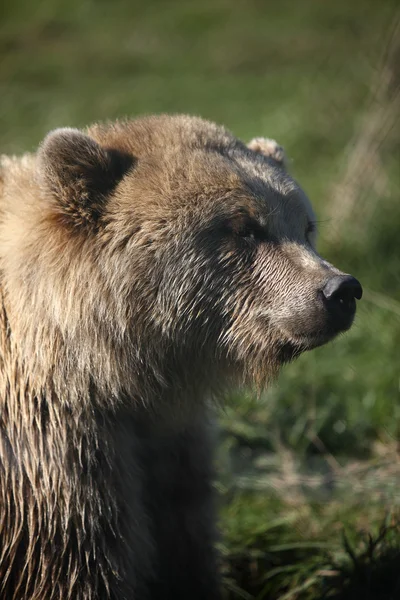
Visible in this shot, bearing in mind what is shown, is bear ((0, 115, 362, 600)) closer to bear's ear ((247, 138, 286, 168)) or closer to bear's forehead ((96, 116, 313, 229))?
bear's forehead ((96, 116, 313, 229))

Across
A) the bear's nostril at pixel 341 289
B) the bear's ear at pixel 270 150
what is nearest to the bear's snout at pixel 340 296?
the bear's nostril at pixel 341 289

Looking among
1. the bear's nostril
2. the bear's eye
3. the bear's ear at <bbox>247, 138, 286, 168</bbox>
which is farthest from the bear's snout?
the bear's ear at <bbox>247, 138, 286, 168</bbox>

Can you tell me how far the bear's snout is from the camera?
326 centimetres

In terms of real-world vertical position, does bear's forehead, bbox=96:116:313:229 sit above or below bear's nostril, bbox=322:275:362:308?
above

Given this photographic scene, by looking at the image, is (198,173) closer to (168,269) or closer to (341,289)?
(168,269)

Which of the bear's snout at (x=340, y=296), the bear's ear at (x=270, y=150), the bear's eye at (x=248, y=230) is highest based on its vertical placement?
the bear's ear at (x=270, y=150)

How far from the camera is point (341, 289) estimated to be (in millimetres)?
3260

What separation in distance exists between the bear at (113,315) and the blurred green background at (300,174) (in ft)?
2.37

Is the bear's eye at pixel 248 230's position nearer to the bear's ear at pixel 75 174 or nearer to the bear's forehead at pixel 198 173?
the bear's forehead at pixel 198 173

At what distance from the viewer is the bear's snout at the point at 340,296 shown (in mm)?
3256

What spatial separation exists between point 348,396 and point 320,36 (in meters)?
9.57

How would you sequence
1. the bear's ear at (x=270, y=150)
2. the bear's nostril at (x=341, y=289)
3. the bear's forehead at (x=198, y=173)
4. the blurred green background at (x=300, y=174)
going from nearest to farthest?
the bear's nostril at (x=341, y=289) < the bear's forehead at (x=198, y=173) < the bear's ear at (x=270, y=150) < the blurred green background at (x=300, y=174)

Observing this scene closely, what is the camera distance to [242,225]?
342 centimetres

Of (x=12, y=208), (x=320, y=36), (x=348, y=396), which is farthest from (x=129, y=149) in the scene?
(x=320, y=36)
